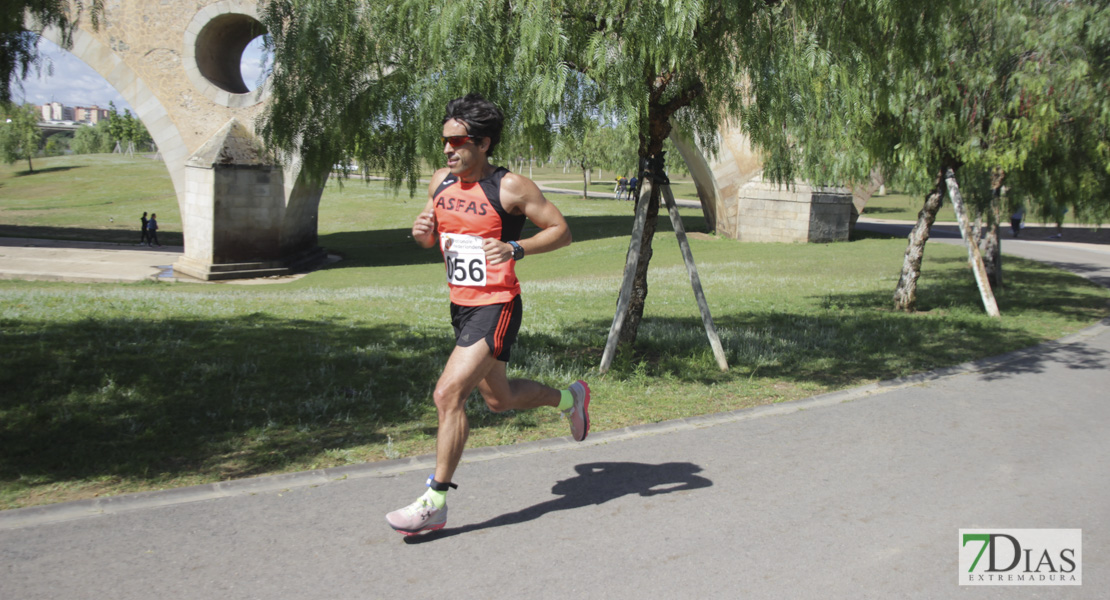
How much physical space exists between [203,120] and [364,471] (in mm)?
22398

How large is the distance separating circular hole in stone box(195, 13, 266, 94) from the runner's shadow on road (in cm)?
2086

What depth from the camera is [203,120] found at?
78.8ft

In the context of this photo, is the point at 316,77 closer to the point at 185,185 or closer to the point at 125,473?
the point at 125,473

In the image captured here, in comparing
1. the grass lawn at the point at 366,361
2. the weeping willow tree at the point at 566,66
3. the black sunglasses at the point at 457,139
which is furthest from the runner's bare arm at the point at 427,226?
the weeping willow tree at the point at 566,66

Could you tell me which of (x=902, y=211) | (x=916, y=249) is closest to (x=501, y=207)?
(x=916, y=249)

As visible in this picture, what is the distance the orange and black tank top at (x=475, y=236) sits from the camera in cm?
398

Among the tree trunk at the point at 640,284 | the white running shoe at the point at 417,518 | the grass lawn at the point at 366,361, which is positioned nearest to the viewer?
the white running shoe at the point at 417,518

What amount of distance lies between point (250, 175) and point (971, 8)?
768 inches

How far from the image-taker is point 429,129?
6.36 m

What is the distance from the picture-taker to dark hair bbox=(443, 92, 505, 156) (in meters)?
3.99

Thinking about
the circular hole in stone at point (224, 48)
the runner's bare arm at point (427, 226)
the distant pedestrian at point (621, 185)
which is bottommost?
the runner's bare arm at point (427, 226)

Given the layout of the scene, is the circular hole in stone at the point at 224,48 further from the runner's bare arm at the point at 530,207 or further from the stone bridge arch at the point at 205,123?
the runner's bare arm at the point at 530,207

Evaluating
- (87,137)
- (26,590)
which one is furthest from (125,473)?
(87,137)

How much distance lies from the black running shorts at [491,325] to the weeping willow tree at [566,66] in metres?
2.44
